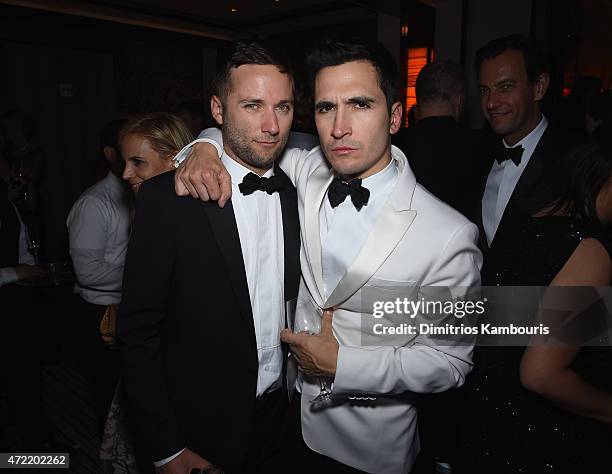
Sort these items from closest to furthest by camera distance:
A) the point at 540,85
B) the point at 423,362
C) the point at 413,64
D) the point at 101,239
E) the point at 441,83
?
the point at 423,362
the point at 101,239
the point at 540,85
the point at 441,83
the point at 413,64

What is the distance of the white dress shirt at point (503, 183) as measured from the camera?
8.88ft

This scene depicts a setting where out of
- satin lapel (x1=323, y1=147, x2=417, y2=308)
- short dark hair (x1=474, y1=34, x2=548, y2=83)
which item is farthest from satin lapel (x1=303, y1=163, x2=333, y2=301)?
short dark hair (x1=474, y1=34, x2=548, y2=83)

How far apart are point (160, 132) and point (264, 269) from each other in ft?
3.12

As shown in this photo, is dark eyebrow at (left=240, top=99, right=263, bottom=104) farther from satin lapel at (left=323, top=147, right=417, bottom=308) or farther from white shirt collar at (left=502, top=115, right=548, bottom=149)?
white shirt collar at (left=502, top=115, right=548, bottom=149)

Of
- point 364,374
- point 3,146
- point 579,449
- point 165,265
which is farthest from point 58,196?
point 579,449

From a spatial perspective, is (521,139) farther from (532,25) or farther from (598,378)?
(532,25)

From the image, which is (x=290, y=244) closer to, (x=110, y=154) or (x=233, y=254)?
(x=233, y=254)

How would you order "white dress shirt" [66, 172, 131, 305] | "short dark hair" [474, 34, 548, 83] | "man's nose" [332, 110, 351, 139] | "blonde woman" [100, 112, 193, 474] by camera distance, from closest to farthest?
"man's nose" [332, 110, 351, 139]
"blonde woman" [100, 112, 193, 474]
"white dress shirt" [66, 172, 131, 305]
"short dark hair" [474, 34, 548, 83]

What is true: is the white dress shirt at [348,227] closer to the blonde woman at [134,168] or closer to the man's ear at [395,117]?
the man's ear at [395,117]

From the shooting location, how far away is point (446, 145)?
298cm

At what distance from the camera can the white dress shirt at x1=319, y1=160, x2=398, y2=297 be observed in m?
1.71

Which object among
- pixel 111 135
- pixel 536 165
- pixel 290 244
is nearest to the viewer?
pixel 290 244

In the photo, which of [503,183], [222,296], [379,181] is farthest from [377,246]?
[503,183]

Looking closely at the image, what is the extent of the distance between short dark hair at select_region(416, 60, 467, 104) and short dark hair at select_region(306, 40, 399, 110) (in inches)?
57.4
